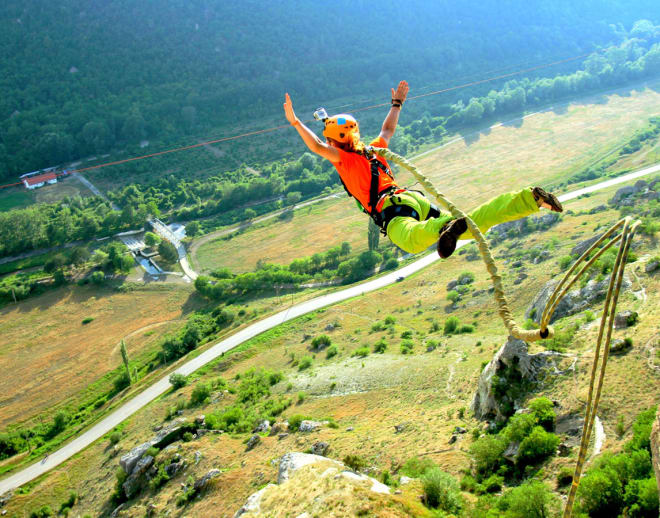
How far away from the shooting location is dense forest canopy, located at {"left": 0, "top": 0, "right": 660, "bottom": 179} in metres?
89.3

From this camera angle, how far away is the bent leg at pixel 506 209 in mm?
6809

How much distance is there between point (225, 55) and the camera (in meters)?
112

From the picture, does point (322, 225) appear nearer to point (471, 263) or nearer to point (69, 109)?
point (471, 263)

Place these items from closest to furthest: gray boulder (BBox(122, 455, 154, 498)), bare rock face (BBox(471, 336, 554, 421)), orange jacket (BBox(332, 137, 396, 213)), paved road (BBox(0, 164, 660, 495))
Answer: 1. orange jacket (BBox(332, 137, 396, 213))
2. bare rock face (BBox(471, 336, 554, 421))
3. gray boulder (BBox(122, 455, 154, 498))
4. paved road (BBox(0, 164, 660, 495))

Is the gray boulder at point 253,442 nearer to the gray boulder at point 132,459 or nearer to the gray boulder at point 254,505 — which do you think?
the gray boulder at point 132,459

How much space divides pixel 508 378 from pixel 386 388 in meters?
7.84

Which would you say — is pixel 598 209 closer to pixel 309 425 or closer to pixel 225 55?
pixel 309 425

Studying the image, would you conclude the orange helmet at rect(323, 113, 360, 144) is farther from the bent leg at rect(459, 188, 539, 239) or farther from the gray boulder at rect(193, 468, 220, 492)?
the gray boulder at rect(193, 468, 220, 492)

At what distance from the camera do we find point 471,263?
4334cm

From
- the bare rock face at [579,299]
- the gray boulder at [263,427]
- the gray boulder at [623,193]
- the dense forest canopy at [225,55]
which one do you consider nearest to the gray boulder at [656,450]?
the bare rock face at [579,299]

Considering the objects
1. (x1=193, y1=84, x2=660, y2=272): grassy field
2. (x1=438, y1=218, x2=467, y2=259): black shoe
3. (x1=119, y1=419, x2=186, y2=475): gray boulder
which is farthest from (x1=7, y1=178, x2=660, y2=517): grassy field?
(x1=193, y1=84, x2=660, y2=272): grassy field

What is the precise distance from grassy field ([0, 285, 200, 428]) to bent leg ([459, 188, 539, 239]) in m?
38.9

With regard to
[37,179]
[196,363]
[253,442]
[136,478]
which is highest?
[37,179]

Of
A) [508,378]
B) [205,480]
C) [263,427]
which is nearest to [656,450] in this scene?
[508,378]
